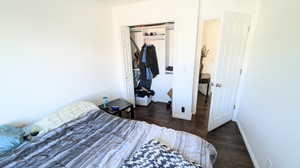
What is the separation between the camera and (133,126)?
1638 millimetres

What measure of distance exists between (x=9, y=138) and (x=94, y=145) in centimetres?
80

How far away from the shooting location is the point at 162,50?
132 inches

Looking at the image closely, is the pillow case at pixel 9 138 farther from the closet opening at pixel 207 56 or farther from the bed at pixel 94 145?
Result: the closet opening at pixel 207 56

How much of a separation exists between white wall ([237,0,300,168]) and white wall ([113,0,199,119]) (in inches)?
37.7

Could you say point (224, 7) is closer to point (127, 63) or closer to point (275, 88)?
point (275, 88)

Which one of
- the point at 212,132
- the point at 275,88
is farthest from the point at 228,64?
the point at 212,132

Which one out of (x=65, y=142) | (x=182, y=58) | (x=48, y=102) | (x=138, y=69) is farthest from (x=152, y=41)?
(x=65, y=142)

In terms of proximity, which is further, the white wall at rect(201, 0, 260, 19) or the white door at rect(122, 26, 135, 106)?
the white door at rect(122, 26, 135, 106)

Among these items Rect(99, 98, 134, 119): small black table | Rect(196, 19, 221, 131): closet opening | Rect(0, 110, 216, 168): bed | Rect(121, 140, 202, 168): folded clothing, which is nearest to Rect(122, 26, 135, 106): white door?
Rect(99, 98, 134, 119): small black table

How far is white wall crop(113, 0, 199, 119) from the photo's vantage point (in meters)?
2.35

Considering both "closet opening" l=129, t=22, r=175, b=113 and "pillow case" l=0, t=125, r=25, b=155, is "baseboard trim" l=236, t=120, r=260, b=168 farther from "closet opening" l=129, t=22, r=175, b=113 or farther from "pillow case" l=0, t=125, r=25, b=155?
"pillow case" l=0, t=125, r=25, b=155

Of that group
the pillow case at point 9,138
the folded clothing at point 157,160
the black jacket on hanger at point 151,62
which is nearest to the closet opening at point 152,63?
the black jacket on hanger at point 151,62

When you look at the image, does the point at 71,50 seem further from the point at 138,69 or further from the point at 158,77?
the point at 158,77

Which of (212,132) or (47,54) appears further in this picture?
(212,132)
